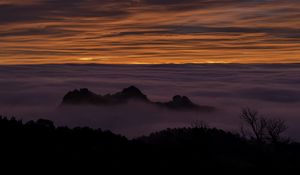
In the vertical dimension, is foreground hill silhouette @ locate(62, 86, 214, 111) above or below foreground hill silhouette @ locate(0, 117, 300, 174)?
above

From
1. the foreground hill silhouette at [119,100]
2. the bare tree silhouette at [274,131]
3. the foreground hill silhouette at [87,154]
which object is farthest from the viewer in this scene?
the foreground hill silhouette at [119,100]

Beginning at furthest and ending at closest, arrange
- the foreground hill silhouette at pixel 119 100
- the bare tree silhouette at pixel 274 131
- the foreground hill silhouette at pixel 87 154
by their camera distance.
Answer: the foreground hill silhouette at pixel 119 100 → the bare tree silhouette at pixel 274 131 → the foreground hill silhouette at pixel 87 154

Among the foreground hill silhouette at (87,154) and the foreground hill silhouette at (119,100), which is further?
the foreground hill silhouette at (119,100)

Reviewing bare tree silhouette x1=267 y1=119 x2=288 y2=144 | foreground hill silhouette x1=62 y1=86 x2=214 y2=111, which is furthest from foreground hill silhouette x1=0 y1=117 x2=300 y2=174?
foreground hill silhouette x1=62 y1=86 x2=214 y2=111

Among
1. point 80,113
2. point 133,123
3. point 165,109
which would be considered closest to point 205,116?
point 165,109

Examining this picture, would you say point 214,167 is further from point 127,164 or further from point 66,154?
point 66,154

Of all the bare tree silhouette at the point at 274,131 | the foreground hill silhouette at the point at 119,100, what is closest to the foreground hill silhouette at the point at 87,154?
the bare tree silhouette at the point at 274,131

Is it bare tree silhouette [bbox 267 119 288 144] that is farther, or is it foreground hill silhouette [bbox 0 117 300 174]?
bare tree silhouette [bbox 267 119 288 144]

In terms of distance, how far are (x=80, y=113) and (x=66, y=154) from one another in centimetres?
14970

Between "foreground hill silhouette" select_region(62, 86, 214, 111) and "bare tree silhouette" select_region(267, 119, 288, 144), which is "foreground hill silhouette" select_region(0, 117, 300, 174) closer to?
"bare tree silhouette" select_region(267, 119, 288, 144)

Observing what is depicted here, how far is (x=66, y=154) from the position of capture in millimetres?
21234

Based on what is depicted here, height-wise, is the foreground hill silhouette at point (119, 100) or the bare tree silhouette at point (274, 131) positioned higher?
the foreground hill silhouette at point (119, 100)

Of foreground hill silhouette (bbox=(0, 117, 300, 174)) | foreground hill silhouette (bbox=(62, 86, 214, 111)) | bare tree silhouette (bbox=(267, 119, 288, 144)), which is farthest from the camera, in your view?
foreground hill silhouette (bbox=(62, 86, 214, 111))

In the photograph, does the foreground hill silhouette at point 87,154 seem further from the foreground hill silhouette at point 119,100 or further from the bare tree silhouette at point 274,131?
the foreground hill silhouette at point 119,100
